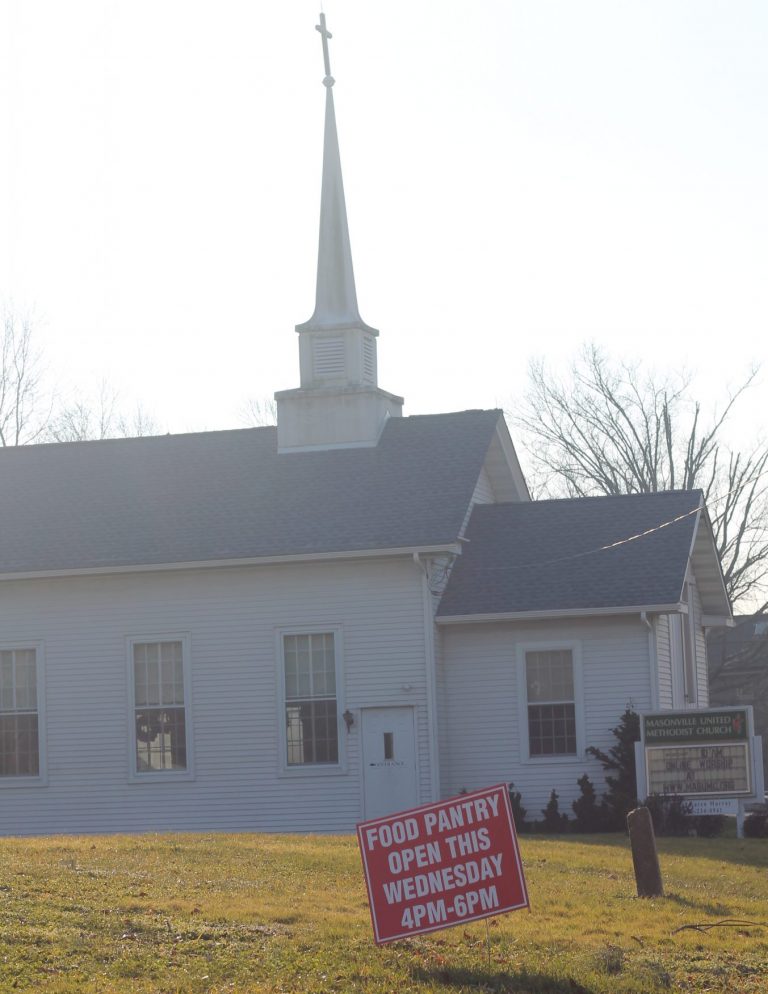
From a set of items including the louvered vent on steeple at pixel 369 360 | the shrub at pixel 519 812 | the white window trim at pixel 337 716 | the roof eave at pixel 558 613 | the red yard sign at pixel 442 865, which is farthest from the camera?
the louvered vent on steeple at pixel 369 360

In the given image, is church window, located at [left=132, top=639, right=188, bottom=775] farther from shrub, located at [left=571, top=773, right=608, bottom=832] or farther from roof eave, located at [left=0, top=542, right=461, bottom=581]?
shrub, located at [left=571, top=773, right=608, bottom=832]

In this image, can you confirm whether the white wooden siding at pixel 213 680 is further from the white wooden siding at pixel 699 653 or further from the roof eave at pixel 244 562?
the white wooden siding at pixel 699 653

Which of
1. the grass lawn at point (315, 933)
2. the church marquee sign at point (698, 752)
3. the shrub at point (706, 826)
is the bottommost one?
the shrub at point (706, 826)

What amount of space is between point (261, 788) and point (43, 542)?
564 centimetres

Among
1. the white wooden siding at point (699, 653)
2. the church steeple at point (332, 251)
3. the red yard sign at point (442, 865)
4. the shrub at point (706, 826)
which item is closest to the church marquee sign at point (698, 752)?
the shrub at point (706, 826)

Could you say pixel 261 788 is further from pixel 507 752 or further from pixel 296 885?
pixel 296 885

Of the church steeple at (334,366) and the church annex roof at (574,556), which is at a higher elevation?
the church steeple at (334,366)

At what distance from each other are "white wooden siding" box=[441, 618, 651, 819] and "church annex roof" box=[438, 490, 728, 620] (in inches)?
17.8

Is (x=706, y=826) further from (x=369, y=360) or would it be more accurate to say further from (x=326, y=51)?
(x=326, y=51)

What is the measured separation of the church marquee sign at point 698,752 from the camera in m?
21.1

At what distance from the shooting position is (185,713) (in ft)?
78.9

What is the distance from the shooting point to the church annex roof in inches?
908

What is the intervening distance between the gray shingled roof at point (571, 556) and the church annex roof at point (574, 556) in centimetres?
2

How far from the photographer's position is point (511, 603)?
23.3 meters
